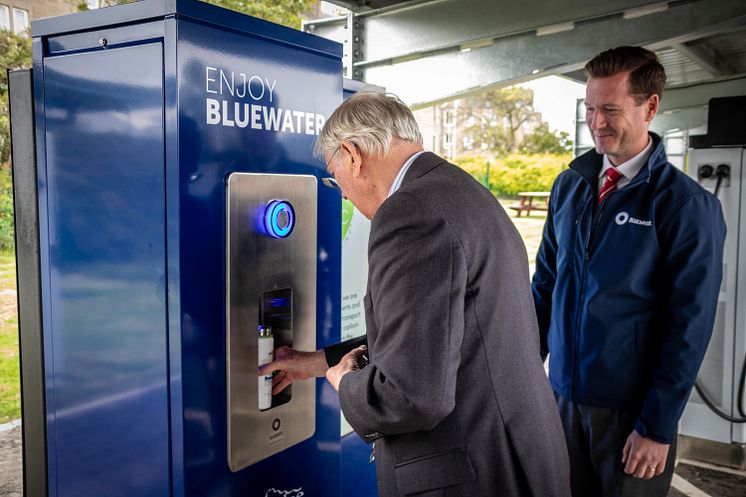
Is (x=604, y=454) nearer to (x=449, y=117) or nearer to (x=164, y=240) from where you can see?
(x=164, y=240)

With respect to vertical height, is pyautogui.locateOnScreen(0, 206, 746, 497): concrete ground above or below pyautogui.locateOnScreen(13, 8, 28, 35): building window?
below

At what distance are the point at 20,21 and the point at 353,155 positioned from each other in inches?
105

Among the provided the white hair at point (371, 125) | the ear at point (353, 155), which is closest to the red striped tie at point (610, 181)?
the white hair at point (371, 125)

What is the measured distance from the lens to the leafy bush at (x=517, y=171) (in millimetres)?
17203

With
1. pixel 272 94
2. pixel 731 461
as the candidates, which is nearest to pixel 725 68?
pixel 731 461

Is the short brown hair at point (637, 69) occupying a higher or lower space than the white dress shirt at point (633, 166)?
higher

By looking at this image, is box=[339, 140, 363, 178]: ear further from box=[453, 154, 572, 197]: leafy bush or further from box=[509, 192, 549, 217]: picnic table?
box=[453, 154, 572, 197]: leafy bush

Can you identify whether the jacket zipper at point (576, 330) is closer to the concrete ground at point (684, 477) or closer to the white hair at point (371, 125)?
the white hair at point (371, 125)

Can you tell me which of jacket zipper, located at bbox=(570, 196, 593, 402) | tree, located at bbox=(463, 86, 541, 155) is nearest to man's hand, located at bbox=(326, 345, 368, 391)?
jacket zipper, located at bbox=(570, 196, 593, 402)

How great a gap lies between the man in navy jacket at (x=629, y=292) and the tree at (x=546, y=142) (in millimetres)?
16970

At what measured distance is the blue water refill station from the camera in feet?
5.22

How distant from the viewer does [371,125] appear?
5.08 feet

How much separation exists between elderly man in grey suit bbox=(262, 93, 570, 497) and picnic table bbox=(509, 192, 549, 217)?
14.6 m

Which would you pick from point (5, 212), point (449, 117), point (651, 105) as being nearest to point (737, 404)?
point (651, 105)
